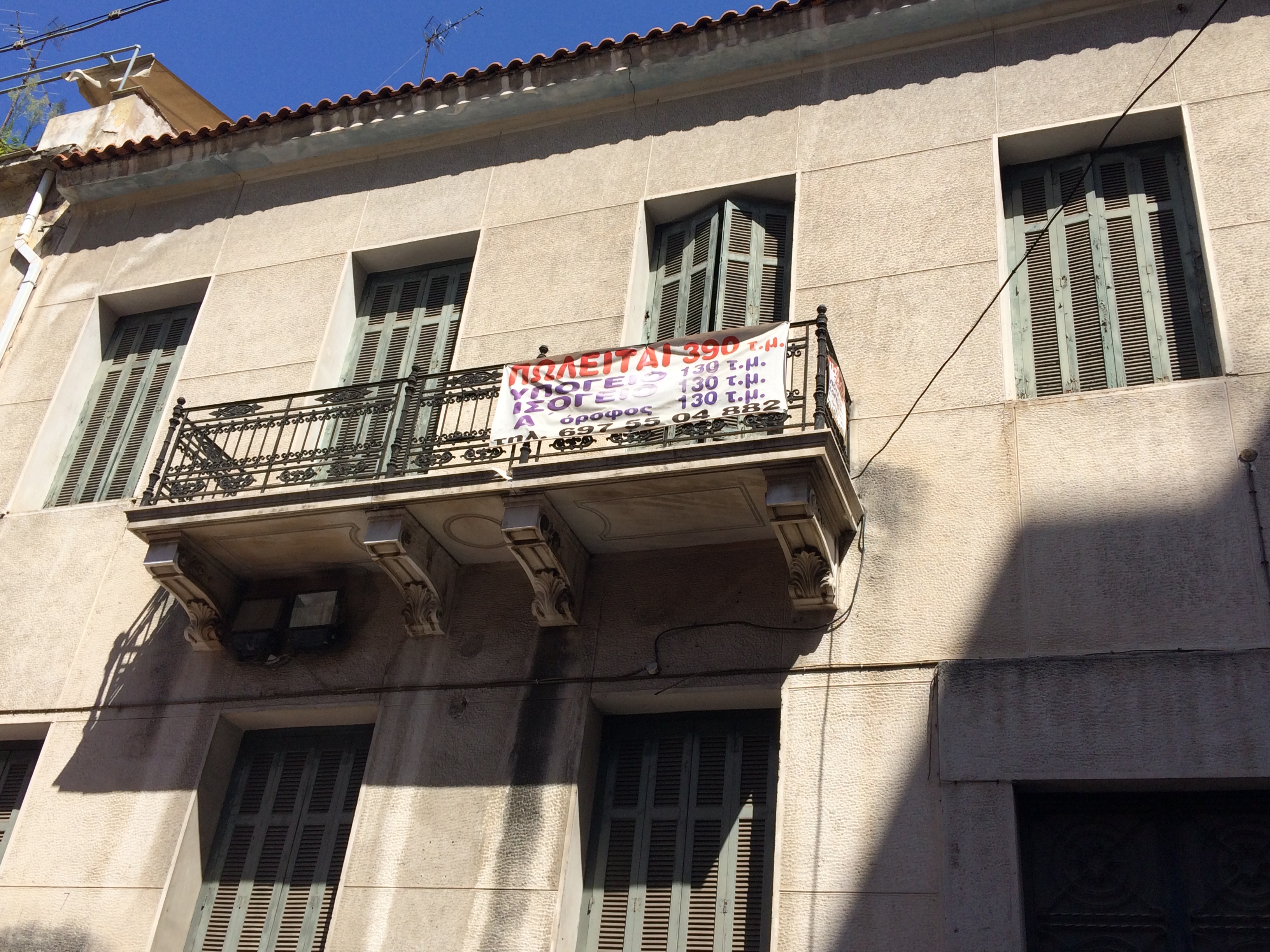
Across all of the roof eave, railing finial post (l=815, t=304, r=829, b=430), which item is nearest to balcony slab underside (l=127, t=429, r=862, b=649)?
railing finial post (l=815, t=304, r=829, b=430)

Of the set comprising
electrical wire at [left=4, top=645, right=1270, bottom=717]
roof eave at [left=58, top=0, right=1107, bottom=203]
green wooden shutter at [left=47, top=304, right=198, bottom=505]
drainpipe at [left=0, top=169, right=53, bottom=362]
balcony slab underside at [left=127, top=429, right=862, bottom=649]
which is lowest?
electrical wire at [left=4, top=645, right=1270, bottom=717]

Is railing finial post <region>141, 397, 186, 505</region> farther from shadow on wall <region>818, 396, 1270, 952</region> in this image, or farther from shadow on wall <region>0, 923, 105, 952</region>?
shadow on wall <region>818, 396, 1270, 952</region>

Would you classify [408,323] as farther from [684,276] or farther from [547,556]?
[547,556]

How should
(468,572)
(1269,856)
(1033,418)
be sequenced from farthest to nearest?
(468,572), (1033,418), (1269,856)

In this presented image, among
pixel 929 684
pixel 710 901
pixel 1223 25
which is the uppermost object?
pixel 1223 25

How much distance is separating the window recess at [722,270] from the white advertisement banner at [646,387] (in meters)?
1.55

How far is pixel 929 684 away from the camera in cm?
896

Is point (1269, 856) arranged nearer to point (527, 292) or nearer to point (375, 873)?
point (375, 873)

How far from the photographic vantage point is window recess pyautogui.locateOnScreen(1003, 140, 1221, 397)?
10.3m

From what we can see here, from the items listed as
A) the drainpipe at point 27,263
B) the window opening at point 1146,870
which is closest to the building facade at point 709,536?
the window opening at point 1146,870

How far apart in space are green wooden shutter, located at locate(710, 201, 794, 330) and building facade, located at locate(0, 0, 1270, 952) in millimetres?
47

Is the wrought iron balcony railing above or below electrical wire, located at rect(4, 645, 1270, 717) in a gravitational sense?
above

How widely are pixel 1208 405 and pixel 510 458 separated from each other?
528 centimetres

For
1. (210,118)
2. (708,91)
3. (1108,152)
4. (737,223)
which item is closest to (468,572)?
(737,223)
